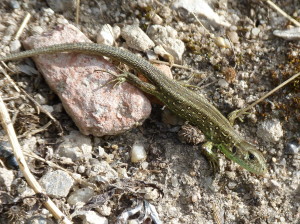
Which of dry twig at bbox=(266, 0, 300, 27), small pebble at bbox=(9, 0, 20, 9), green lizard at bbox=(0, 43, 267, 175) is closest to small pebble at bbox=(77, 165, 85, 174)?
green lizard at bbox=(0, 43, 267, 175)

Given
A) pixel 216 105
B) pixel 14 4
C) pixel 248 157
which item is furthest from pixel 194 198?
pixel 14 4

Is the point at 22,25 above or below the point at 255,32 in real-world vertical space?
below

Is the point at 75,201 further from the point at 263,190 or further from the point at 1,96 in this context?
the point at 263,190

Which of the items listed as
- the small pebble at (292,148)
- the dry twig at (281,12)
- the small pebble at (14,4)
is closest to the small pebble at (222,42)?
the dry twig at (281,12)

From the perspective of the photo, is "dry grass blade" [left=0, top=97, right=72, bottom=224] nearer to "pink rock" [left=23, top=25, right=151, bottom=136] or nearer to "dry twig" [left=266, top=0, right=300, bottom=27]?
"pink rock" [left=23, top=25, right=151, bottom=136]

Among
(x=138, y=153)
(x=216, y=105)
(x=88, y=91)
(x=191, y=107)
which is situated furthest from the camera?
(x=216, y=105)

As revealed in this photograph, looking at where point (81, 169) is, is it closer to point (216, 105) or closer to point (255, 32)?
point (216, 105)

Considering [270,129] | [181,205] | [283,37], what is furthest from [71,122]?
[283,37]
